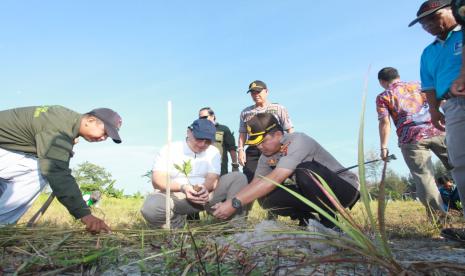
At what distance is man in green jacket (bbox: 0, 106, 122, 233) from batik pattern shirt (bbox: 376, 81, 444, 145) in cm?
273

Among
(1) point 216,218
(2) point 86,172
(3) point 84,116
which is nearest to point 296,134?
(1) point 216,218

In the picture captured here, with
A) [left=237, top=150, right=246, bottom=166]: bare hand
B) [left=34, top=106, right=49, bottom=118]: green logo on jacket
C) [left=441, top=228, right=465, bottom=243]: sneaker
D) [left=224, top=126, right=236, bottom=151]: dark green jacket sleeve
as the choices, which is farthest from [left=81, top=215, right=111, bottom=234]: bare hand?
[left=224, top=126, right=236, bottom=151]: dark green jacket sleeve

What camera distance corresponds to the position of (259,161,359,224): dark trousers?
3010 millimetres

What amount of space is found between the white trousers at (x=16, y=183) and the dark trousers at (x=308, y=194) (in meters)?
2.09

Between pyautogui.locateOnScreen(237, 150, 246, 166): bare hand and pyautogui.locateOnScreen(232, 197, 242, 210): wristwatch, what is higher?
pyautogui.locateOnScreen(237, 150, 246, 166): bare hand

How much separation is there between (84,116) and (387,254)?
100.0 inches

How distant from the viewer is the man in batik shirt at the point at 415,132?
3765mm

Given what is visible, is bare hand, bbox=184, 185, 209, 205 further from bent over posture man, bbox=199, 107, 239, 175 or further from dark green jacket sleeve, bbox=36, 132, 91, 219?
bent over posture man, bbox=199, 107, 239, 175

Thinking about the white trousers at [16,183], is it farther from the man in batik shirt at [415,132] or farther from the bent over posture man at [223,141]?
the man in batik shirt at [415,132]

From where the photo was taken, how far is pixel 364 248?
3.35 feet

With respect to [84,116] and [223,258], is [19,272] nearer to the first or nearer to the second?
[223,258]

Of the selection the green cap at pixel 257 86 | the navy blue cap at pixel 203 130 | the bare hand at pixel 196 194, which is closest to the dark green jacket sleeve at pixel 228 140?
the green cap at pixel 257 86

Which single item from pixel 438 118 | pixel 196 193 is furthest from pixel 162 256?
pixel 438 118

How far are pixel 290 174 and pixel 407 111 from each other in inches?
64.9
